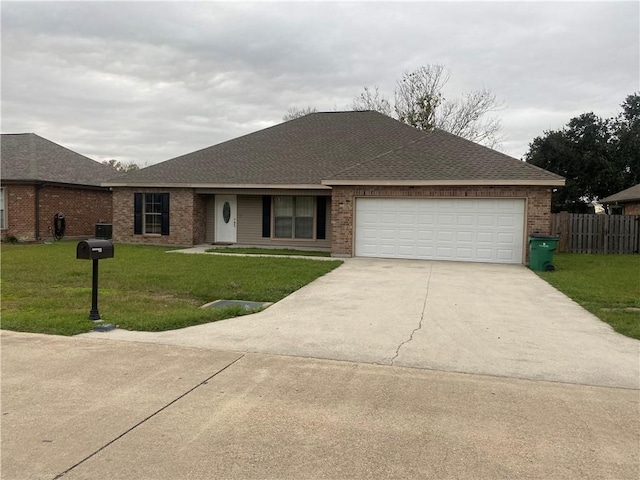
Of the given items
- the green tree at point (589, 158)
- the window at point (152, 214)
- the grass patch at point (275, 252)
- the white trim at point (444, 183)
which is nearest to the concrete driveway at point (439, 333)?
the white trim at point (444, 183)

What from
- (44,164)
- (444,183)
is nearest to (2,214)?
(44,164)

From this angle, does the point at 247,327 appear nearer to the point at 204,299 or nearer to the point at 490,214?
the point at 204,299

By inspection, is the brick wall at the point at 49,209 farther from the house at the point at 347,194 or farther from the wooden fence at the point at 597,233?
the wooden fence at the point at 597,233

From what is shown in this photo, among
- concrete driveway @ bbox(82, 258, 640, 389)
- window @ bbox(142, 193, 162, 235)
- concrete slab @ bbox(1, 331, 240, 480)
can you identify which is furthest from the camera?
window @ bbox(142, 193, 162, 235)

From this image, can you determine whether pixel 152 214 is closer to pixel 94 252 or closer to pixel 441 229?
pixel 441 229

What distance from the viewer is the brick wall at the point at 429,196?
14930mm

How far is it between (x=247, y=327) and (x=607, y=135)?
121 ft

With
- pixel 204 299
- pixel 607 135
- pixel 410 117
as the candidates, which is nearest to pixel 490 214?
pixel 204 299

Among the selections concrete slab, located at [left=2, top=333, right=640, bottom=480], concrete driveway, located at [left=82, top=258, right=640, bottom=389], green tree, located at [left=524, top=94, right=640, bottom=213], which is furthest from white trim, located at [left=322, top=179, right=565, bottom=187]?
green tree, located at [left=524, top=94, right=640, bottom=213]

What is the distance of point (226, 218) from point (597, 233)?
50.4ft

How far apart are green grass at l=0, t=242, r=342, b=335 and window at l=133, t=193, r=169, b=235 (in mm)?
4456

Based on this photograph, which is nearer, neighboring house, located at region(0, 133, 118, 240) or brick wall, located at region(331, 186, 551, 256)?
brick wall, located at region(331, 186, 551, 256)

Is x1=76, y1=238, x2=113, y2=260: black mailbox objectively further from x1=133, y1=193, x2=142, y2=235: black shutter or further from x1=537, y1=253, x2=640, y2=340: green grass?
x1=133, y1=193, x2=142, y2=235: black shutter

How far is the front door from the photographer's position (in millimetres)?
20656
